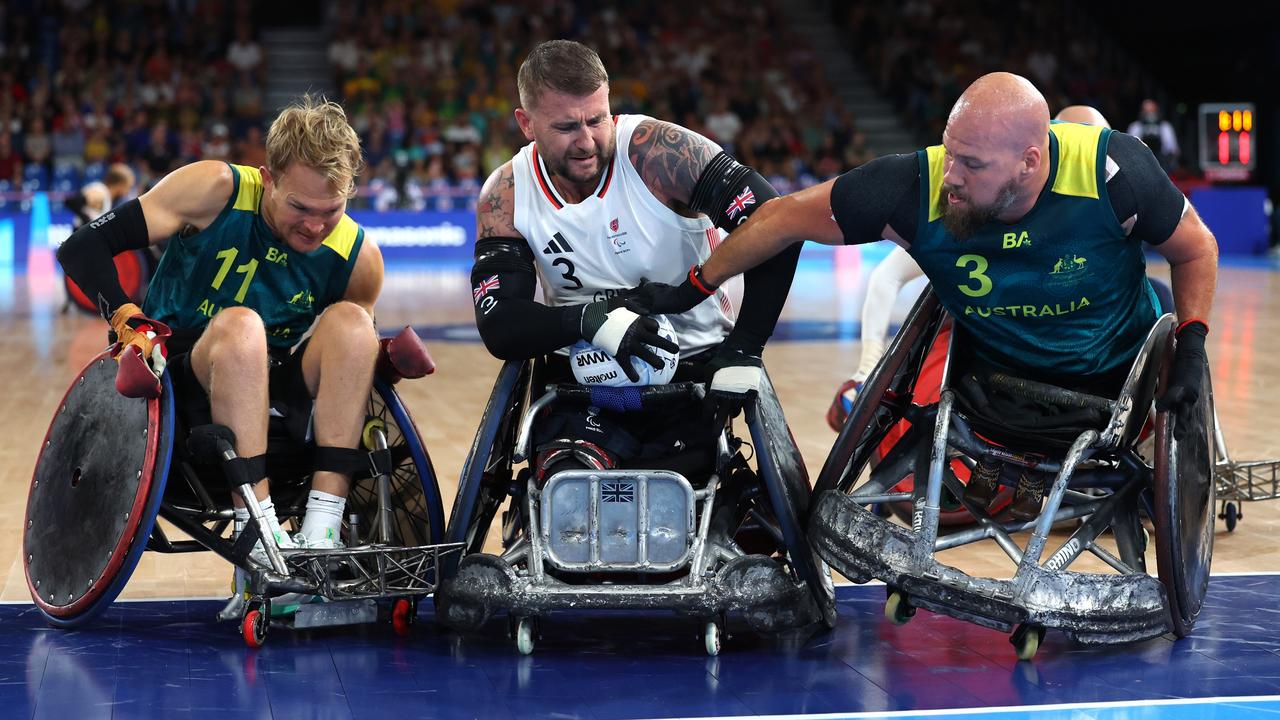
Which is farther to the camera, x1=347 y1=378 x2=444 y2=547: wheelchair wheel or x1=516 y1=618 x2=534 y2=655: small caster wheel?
x1=347 y1=378 x2=444 y2=547: wheelchair wheel

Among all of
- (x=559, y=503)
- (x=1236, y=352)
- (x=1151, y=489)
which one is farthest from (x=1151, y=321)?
(x=1236, y=352)

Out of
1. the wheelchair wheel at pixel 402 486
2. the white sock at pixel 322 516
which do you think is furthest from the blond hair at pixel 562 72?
the white sock at pixel 322 516

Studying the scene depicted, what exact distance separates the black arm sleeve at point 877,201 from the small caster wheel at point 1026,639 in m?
1.05

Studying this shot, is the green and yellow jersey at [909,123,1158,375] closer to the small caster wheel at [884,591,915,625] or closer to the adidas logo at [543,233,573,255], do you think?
the small caster wheel at [884,591,915,625]

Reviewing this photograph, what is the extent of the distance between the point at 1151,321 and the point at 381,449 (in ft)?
7.13

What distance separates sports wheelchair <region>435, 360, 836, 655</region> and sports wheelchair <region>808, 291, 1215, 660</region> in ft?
0.53

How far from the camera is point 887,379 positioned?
4.17 m

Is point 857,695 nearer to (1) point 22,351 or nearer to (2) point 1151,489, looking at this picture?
(2) point 1151,489

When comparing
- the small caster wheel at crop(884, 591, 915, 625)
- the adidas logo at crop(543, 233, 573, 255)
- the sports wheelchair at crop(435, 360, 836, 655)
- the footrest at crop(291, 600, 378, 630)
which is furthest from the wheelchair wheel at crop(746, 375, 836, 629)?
the footrest at crop(291, 600, 378, 630)

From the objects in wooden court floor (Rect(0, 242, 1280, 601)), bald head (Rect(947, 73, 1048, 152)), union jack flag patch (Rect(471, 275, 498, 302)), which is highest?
bald head (Rect(947, 73, 1048, 152))

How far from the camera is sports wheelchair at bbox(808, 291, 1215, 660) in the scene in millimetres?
3799

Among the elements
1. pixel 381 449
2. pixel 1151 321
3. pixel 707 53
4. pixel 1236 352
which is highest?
pixel 707 53

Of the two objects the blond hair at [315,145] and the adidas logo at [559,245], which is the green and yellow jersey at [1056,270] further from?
→ the blond hair at [315,145]

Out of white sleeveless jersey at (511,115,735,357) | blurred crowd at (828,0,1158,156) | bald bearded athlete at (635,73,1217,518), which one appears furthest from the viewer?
blurred crowd at (828,0,1158,156)
